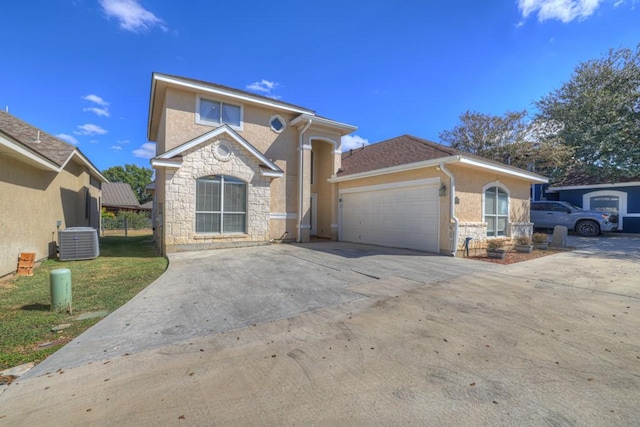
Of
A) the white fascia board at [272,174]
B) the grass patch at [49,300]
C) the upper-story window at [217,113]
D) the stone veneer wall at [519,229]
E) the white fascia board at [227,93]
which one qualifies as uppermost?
the white fascia board at [227,93]

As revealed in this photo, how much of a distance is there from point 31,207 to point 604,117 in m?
27.8

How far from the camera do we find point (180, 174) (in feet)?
35.2

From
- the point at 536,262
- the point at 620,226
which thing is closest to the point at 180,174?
the point at 536,262

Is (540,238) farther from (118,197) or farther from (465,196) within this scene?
(118,197)

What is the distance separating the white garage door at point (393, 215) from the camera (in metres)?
10.6

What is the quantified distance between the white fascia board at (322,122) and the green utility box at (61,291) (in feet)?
34.4

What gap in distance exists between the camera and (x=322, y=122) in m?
13.7

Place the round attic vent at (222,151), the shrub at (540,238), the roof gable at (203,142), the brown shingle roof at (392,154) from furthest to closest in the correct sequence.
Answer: the shrub at (540,238), the round attic vent at (222,151), the brown shingle roof at (392,154), the roof gable at (203,142)

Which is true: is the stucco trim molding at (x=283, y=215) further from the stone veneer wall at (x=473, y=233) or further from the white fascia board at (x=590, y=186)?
the white fascia board at (x=590, y=186)

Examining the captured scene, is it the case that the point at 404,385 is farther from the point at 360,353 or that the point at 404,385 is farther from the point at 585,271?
the point at 585,271

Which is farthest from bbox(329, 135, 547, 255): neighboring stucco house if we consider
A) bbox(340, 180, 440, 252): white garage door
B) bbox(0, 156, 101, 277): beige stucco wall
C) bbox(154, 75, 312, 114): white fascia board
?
bbox(0, 156, 101, 277): beige stucco wall

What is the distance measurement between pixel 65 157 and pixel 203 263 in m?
6.69

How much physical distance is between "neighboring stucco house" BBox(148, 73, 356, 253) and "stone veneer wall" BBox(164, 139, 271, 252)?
3 centimetres

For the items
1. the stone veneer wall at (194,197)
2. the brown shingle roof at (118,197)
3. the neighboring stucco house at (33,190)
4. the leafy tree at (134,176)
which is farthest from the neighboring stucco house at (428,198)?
the leafy tree at (134,176)
